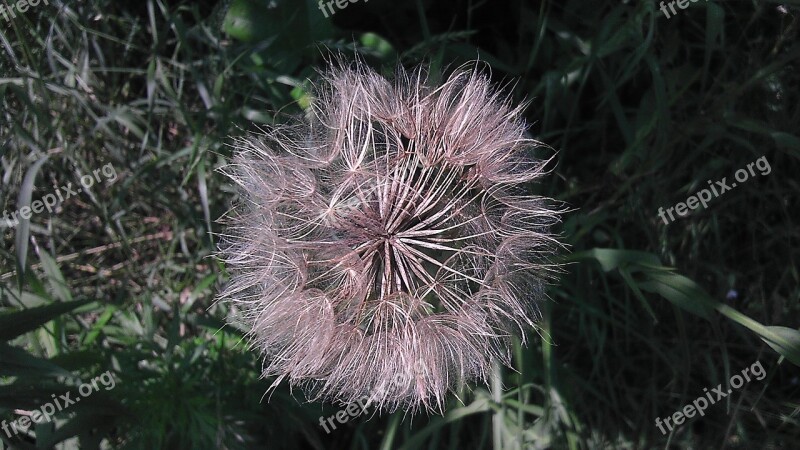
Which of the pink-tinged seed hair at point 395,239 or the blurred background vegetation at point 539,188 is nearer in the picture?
the pink-tinged seed hair at point 395,239

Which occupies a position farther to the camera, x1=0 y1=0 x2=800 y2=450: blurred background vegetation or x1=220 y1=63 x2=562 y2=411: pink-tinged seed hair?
x1=0 y1=0 x2=800 y2=450: blurred background vegetation

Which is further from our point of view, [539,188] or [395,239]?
[539,188]

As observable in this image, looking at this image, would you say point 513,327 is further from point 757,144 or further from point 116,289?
point 116,289

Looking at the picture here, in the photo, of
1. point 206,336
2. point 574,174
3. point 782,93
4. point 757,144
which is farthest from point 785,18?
point 206,336
